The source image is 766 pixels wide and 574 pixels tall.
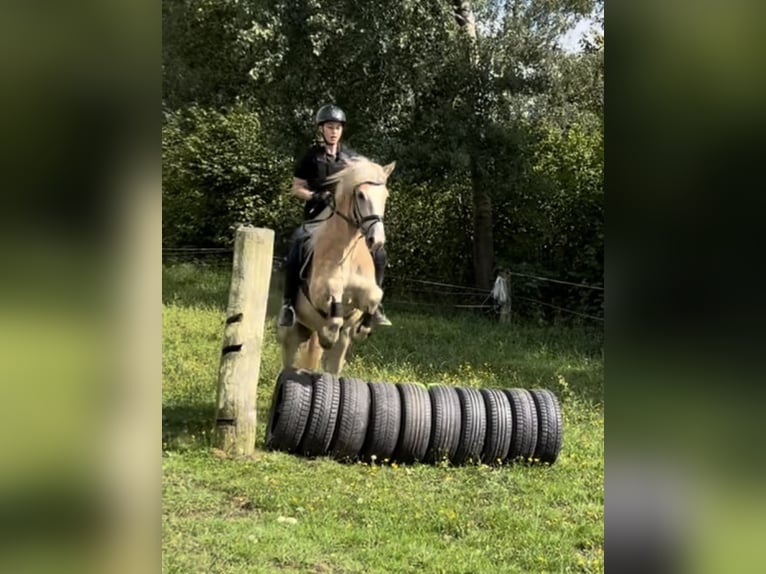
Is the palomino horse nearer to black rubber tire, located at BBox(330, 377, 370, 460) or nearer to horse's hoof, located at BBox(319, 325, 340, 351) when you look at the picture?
horse's hoof, located at BBox(319, 325, 340, 351)

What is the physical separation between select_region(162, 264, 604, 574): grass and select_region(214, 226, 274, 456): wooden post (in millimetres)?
165

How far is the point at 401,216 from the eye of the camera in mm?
4992

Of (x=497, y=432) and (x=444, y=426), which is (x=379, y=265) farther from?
(x=497, y=432)

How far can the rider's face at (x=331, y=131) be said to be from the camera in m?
4.43

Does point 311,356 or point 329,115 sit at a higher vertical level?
point 329,115

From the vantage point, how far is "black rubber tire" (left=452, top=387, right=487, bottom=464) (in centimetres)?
440

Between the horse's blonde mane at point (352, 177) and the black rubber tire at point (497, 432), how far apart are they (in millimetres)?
1459

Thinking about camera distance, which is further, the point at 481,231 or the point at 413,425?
the point at 481,231

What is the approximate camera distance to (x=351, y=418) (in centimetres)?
432

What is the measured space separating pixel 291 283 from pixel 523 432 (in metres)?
1.66
